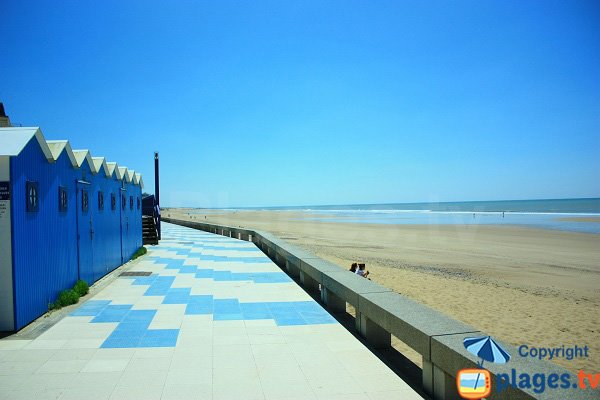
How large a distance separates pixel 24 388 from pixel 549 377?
4.67 m

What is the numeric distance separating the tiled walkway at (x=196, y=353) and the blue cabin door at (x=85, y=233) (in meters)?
1.01

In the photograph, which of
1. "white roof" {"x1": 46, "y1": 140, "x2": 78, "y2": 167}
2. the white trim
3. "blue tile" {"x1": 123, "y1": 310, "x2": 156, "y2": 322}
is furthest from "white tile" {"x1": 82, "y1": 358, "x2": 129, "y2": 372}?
"white roof" {"x1": 46, "y1": 140, "x2": 78, "y2": 167}

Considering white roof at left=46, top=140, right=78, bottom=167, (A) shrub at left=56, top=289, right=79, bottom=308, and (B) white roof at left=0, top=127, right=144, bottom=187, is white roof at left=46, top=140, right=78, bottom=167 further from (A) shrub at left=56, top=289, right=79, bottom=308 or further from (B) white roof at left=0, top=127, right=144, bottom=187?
(A) shrub at left=56, top=289, right=79, bottom=308

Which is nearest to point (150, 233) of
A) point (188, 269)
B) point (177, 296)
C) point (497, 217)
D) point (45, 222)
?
point (188, 269)

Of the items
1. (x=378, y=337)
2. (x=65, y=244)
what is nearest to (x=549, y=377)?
(x=378, y=337)

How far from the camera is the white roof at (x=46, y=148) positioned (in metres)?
5.34

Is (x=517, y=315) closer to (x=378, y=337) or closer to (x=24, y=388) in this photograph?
(x=378, y=337)

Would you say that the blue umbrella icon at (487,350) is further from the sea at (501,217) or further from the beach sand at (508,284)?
the sea at (501,217)

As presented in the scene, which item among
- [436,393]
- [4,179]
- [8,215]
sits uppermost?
[4,179]

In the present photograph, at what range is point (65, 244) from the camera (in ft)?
23.1

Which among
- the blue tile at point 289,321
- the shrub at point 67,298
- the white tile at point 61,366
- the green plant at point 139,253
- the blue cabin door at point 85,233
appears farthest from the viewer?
the green plant at point 139,253

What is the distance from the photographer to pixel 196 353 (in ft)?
14.9

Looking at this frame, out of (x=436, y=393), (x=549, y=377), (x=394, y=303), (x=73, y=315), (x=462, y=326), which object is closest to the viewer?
(x=549, y=377)

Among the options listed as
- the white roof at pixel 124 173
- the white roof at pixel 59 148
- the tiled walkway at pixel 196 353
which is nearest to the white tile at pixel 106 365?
the tiled walkway at pixel 196 353
